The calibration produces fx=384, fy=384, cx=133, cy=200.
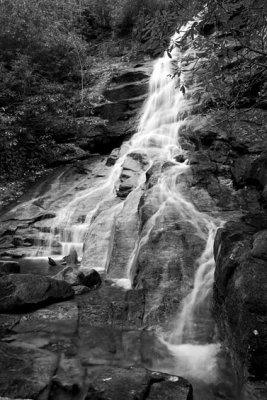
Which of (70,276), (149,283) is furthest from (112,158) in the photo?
(149,283)

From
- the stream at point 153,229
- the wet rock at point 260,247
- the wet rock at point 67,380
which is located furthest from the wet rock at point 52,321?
the wet rock at point 260,247

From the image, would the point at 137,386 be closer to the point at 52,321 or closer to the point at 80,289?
the point at 52,321

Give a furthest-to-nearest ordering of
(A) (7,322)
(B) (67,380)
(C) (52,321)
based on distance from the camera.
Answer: (C) (52,321) < (A) (7,322) < (B) (67,380)

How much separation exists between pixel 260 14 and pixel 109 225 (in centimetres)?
901

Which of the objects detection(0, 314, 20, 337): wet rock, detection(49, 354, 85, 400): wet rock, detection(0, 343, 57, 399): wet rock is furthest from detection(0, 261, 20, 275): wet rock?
detection(49, 354, 85, 400): wet rock

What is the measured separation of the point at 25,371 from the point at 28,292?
108 inches

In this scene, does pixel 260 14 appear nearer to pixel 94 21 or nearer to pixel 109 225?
pixel 109 225

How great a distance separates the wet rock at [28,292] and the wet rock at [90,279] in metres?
0.76

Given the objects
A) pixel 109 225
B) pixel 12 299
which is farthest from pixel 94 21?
pixel 12 299

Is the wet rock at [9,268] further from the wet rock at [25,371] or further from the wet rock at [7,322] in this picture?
the wet rock at [25,371]

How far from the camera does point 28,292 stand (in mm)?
8117

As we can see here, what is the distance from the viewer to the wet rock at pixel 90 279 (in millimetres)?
9375

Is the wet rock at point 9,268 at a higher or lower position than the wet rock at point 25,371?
lower

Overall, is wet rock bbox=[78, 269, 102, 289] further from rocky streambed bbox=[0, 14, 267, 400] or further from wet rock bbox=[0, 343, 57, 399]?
wet rock bbox=[0, 343, 57, 399]
